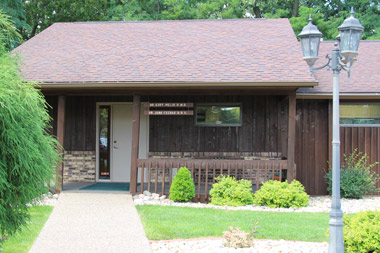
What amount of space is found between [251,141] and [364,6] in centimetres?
1367

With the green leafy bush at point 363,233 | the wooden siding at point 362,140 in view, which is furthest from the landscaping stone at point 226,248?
the wooden siding at point 362,140

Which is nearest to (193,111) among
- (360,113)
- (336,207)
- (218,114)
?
(218,114)

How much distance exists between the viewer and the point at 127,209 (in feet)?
28.4

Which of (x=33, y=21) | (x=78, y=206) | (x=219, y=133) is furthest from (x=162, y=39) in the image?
(x=33, y=21)

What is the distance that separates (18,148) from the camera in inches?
204

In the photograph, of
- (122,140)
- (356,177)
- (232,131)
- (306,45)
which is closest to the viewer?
(306,45)

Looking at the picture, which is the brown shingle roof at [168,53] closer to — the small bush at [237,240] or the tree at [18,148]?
the tree at [18,148]

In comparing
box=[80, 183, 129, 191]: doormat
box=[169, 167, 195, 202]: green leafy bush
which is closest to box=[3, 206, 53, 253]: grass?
box=[169, 167, 195, 202]: green leafy bush

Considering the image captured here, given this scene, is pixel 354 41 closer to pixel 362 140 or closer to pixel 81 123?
pixel 362 140

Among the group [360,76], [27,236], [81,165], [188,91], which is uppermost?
[360,76]

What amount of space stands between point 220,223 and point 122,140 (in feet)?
18.6

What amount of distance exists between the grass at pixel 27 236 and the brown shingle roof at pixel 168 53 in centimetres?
304

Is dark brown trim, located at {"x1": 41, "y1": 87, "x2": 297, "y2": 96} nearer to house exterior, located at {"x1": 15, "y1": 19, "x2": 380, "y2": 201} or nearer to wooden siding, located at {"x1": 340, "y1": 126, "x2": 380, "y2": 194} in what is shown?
house exterior, located at {"x1": 15, "y1": 19, "x2": 380, "y2": 201}

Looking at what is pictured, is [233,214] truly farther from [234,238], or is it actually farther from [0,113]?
[0,113]
